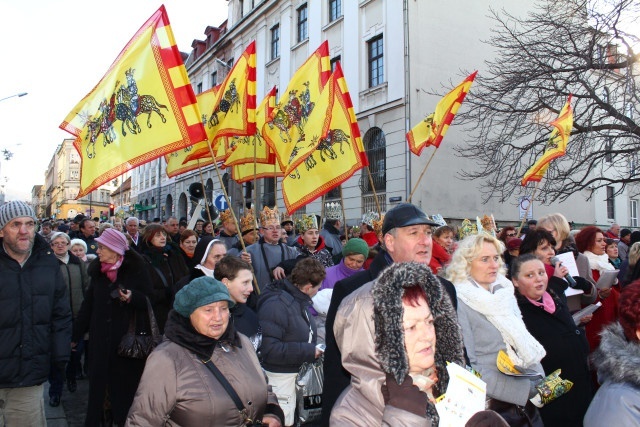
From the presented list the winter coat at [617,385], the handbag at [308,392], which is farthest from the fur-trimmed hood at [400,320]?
the handbag at [308,392]

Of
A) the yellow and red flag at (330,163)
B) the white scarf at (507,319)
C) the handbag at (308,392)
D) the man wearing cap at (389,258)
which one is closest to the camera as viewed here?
the man wearing cap at (389,258)

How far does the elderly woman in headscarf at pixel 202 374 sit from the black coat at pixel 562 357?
207 centimetres

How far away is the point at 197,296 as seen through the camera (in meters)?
2.86

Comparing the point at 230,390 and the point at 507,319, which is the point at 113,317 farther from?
the point at 507,319

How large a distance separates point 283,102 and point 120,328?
15.5ft

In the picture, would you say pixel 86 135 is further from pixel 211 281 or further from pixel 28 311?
pixel 211 281

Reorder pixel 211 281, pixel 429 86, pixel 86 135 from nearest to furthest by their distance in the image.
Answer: pixel 211 281, pixel 86 135, pixel 429 86

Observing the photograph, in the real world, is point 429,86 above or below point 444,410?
above

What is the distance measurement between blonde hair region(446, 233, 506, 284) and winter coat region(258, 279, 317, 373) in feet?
4.22

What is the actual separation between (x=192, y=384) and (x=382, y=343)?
124 cm

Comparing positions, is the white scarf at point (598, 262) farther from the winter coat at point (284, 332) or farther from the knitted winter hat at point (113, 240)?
the knitted winter hat at point (113, 240)

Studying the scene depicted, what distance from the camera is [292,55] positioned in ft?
77.7

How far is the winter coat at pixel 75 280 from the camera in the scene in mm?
6223

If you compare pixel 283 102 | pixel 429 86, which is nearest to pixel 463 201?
pixel 429 86
